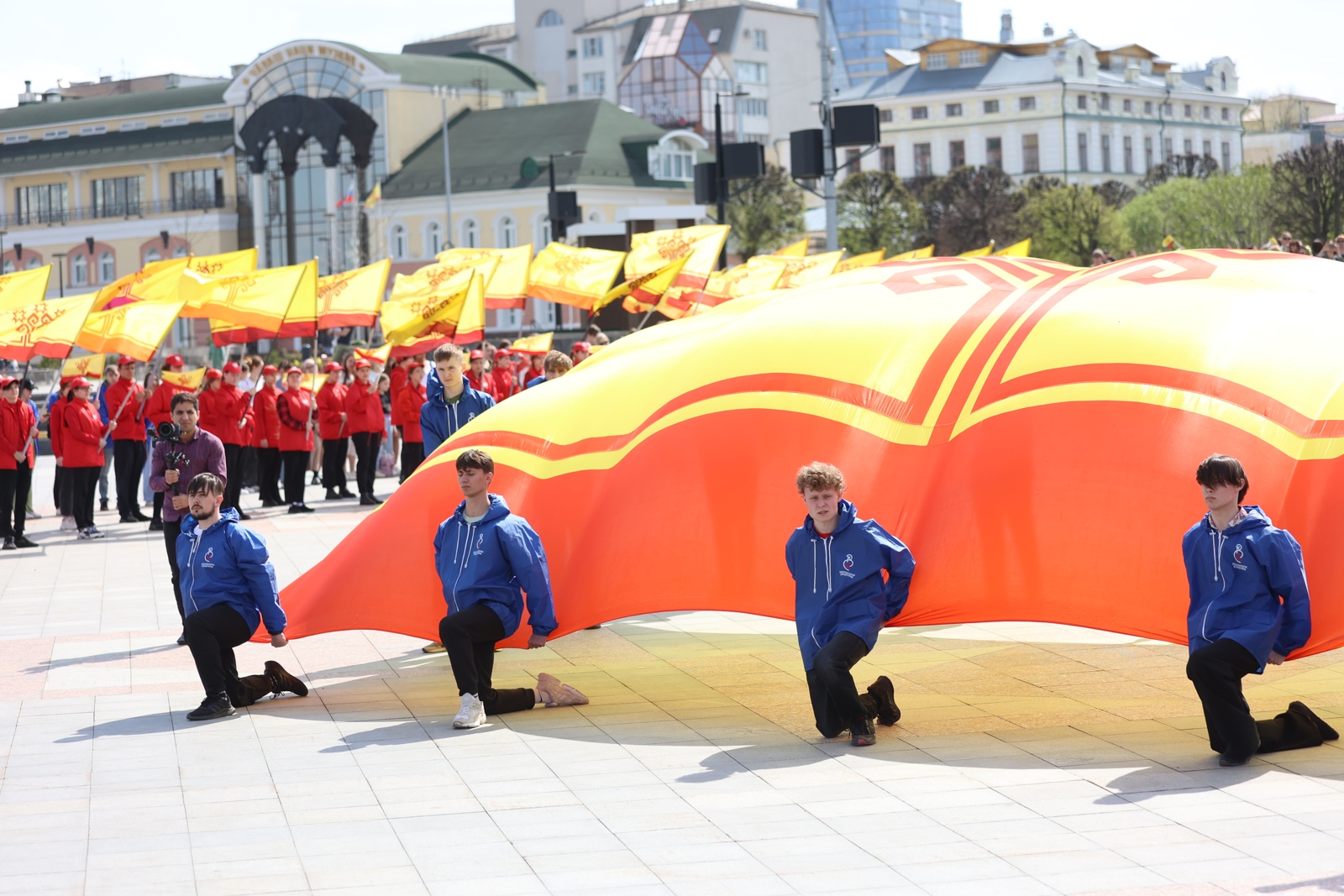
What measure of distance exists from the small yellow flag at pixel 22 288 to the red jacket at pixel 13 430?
2.47 meters

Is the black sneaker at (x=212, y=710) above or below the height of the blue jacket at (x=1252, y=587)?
below

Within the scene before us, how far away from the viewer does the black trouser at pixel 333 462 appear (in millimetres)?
22156

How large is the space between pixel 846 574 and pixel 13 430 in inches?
499

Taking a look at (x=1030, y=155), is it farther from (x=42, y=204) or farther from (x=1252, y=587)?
(x=1252, y=587)

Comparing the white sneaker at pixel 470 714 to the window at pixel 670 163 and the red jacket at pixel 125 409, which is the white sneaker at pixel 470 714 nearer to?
the red jacket at pixel 125 409

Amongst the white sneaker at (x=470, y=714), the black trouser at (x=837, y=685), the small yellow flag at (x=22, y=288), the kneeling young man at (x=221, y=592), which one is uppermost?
the small yellow flag at (x=22, y=288)

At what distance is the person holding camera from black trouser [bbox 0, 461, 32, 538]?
20.8 feet

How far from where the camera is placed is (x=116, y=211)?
3300 inches

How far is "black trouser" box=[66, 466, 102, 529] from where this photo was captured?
62.3ft

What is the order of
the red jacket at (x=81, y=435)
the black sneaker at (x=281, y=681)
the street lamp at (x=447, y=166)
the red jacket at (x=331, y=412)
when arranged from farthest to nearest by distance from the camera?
the street lamp at (x=447, y=166)
the red jacket at (x=331, y=412)
the red jacket at (x=81, y=435)
the black sneaker at (x=281, y=681)

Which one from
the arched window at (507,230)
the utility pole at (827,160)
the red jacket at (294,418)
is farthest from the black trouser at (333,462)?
the arched window at (507,230)

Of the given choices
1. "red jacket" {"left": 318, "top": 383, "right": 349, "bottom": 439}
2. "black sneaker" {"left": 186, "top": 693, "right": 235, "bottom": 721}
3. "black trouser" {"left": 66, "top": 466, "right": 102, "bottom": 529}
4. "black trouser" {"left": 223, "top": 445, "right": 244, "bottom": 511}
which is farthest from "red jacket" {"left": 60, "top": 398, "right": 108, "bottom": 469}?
"black sneaker" {"left": 186, "top": 693, "right": 235, "bottom": 721}

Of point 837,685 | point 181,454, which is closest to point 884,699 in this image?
point 837,685

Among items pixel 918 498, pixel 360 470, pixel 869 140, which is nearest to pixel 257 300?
pixel 360 470
